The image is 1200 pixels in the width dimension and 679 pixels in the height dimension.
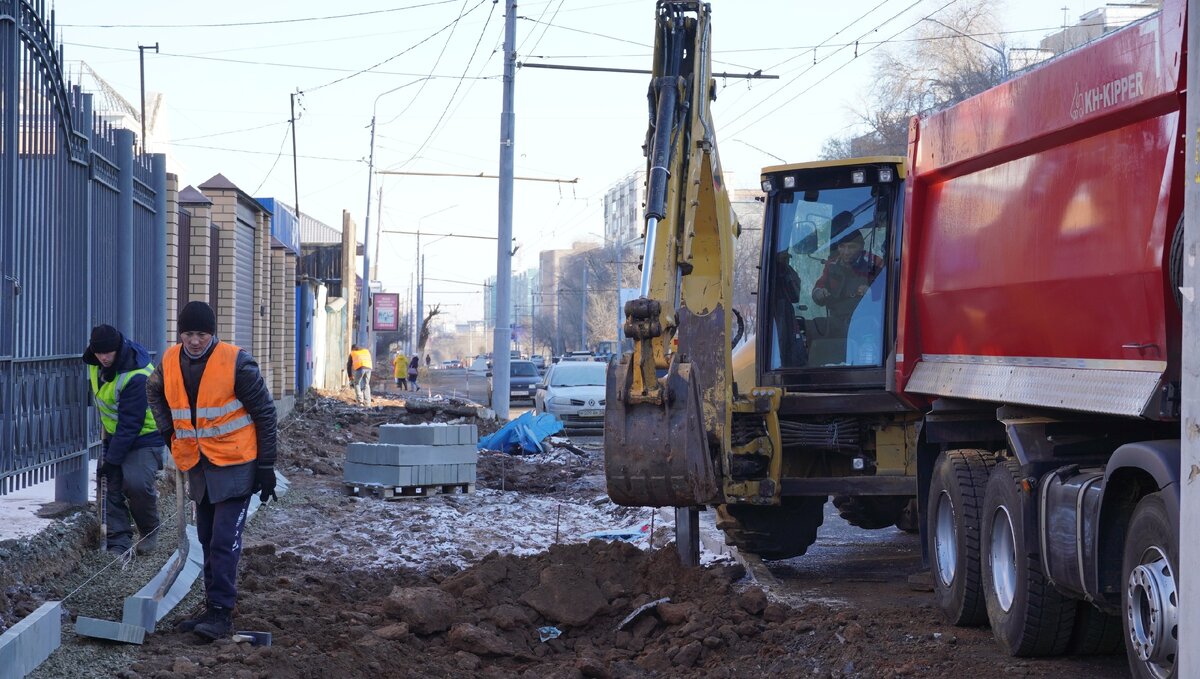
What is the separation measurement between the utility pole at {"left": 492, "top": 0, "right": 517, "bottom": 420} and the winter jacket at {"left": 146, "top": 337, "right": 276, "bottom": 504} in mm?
14681

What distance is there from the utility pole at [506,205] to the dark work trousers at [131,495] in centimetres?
1298

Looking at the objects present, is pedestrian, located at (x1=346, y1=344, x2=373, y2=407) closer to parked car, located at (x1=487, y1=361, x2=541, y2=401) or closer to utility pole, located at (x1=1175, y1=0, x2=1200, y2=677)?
parked car, located at (x1=487, y1=361, x2=541, y2=401)

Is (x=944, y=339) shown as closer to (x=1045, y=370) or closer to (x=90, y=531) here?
(x=1045, y=370)

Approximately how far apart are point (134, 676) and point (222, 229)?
13442 millimetres

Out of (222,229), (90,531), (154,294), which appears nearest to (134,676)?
(90,531)

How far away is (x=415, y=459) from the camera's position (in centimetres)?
1345

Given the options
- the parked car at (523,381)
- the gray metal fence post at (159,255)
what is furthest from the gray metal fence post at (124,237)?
the parked car at (523,381)

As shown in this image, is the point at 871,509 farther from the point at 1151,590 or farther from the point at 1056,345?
the point at 1151,590

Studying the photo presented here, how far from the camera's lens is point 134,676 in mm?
5617

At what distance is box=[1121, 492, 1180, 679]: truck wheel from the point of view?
4719mm

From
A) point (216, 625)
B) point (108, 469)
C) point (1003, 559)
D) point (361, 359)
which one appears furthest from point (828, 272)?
point (361, 359)

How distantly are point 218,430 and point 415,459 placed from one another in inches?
263

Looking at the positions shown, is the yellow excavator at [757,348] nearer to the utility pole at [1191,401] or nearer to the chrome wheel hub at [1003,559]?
the chrome wheel hub at [1003,559]

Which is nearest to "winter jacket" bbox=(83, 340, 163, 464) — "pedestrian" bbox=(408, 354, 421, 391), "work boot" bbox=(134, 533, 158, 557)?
"work boot" bbox=(134, 533, 158, 557)
